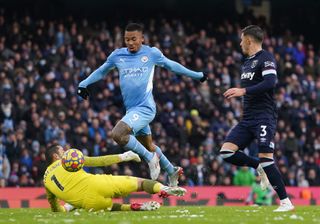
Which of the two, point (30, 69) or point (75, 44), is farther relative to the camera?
point (75, 44)

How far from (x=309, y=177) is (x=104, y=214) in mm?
16543

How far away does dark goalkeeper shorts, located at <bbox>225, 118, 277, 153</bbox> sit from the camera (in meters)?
15.8

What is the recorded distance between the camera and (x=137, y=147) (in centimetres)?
1702

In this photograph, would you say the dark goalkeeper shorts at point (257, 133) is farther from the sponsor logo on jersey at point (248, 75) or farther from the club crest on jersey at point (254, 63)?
the club crest on jersey at point (254, 63)

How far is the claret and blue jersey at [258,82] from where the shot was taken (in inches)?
625

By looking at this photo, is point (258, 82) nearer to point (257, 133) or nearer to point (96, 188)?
point (257, 133)

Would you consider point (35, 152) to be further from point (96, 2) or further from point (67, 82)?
point (96, 2)

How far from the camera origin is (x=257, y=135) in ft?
52.5

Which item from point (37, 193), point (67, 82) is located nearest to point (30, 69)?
point (67, 82)

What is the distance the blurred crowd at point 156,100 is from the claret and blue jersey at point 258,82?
10794mm

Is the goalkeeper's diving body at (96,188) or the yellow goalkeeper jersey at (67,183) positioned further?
the yellow goalkeeper jersey at (67,183)

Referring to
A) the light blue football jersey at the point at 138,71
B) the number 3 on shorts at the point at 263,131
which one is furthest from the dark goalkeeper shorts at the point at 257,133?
the light blue football jersey at the point at 138,71

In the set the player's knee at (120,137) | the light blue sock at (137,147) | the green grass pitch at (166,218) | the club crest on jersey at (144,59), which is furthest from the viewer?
the club crest on jersey at (144,59)

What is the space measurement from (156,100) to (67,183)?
15.0 m
